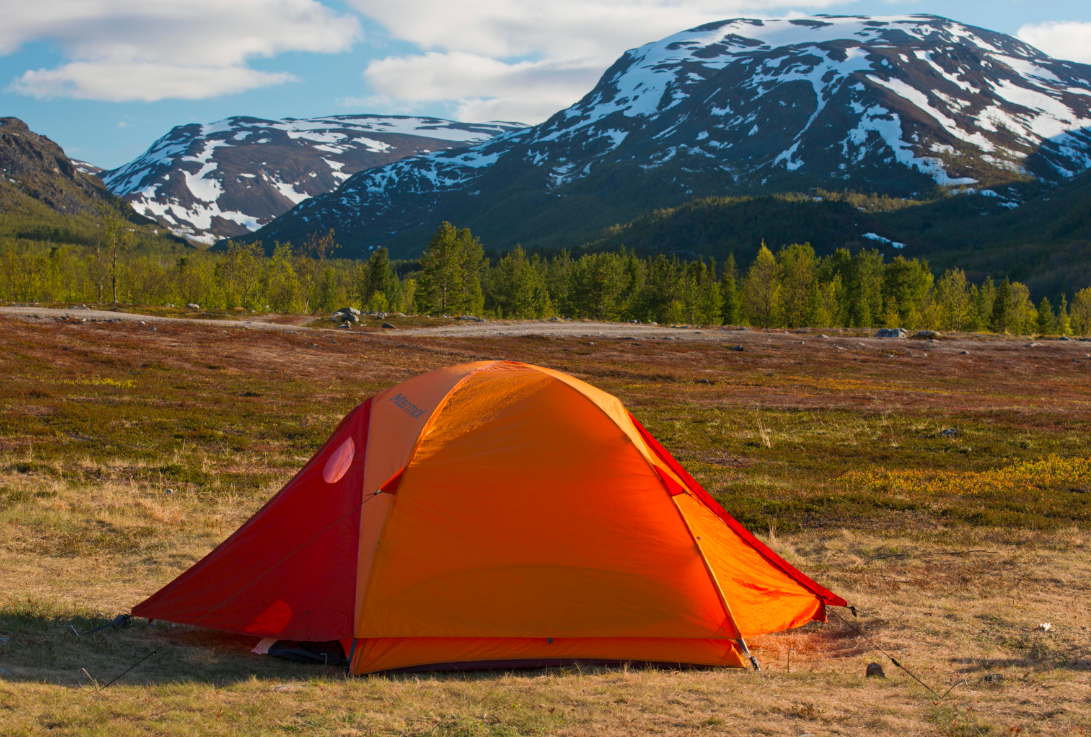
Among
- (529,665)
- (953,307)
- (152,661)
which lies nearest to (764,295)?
(953,307)

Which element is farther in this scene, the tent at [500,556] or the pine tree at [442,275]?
the pine tree at [442,275]

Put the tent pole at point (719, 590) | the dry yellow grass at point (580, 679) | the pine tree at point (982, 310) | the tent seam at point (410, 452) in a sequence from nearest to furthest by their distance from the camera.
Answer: the dry yellow grass at point (580, 679)
the tent seam at point (410, 452)
the tent pole at point (719, 590)
the pine tree at point (982, 310)

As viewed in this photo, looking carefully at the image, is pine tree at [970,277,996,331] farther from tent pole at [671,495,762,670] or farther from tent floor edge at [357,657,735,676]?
tent floor edge at [357,657,735,676]

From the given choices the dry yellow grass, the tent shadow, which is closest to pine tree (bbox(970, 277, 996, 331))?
the dry yellow grass

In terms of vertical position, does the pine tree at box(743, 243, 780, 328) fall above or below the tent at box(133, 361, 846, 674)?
above

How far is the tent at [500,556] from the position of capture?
7.20m

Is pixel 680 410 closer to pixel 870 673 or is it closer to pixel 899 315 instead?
pixel 870 673

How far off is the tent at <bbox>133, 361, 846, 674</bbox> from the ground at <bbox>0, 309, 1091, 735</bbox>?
0.34m

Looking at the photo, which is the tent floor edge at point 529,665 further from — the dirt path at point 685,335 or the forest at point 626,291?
the forest at point 626,291

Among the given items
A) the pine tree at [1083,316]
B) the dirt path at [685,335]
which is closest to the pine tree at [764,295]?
the dirt path at [685,335]

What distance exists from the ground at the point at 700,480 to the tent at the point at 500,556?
34 centimetres

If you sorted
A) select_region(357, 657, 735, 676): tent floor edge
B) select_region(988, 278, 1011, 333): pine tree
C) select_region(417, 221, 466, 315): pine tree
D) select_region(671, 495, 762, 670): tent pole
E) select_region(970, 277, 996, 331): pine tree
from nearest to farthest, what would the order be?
select_region(357, 657, 735, 676): tent floor edge → select_region(671, 495, 762, 670): tent pole → select_region(417, 221, 466, 315): pine tree → select_region(988, 278, 1011, 333): pine tree → select_region(970, 277, 996, 331): pine tree

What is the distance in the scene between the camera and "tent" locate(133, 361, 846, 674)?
7.20m

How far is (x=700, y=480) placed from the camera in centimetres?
1606
